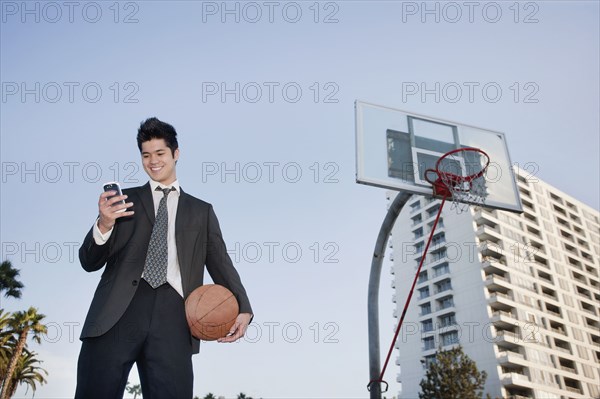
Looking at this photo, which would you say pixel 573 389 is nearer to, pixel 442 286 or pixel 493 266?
pixel 493 266

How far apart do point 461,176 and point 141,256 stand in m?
7.47

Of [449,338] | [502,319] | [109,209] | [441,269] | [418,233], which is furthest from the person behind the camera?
[418,233]

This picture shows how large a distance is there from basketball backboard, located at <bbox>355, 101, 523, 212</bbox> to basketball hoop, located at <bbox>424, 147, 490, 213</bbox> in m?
0.11

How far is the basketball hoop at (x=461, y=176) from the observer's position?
9.16 m

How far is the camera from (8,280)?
84.5ft

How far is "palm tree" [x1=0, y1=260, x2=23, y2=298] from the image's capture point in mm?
25672

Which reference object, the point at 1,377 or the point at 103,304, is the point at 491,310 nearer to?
the point at 1,377

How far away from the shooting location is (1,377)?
27422 millimetres

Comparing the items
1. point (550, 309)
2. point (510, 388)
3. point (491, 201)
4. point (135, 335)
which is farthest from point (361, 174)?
point (550, 309)

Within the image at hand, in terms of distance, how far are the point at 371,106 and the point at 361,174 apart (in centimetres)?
186

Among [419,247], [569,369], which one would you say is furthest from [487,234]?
[569,369]

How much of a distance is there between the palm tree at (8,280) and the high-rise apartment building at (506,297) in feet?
130

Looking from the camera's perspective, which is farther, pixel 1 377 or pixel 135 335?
pixel 1 377

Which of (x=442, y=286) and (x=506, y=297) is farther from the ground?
(x=442, y=286)
